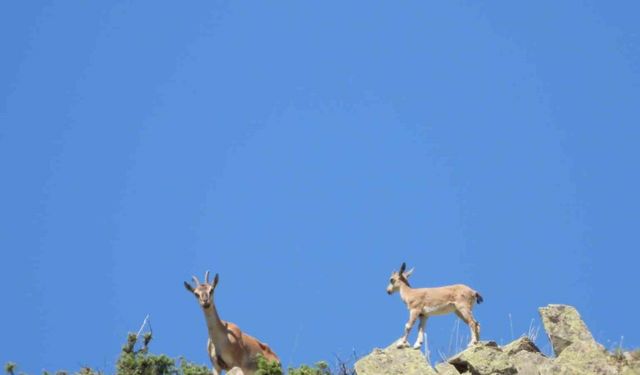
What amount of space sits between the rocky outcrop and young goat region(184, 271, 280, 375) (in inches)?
167

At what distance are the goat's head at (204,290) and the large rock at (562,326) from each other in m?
6.68

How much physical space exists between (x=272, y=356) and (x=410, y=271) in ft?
21.9

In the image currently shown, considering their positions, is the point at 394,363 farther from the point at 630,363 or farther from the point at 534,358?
the point at 630,363

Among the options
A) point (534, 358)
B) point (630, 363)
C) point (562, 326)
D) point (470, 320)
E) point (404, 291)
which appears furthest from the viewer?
point (404, 291)

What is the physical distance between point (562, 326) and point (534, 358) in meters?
1.43

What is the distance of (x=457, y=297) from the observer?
27984 mm

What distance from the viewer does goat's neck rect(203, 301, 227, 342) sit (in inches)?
965

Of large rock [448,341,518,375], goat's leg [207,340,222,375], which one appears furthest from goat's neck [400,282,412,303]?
large rock [448,341,518,375]

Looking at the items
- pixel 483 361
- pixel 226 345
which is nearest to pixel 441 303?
pixel 226 345

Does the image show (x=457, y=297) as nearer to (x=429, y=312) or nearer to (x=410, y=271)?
(x=429, y=312)

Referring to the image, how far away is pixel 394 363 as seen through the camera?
20125mm

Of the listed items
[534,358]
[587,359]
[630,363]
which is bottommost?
[630,363]

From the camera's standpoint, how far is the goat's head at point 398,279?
99.4 ft

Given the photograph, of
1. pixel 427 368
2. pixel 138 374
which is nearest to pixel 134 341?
pixel 138 374
